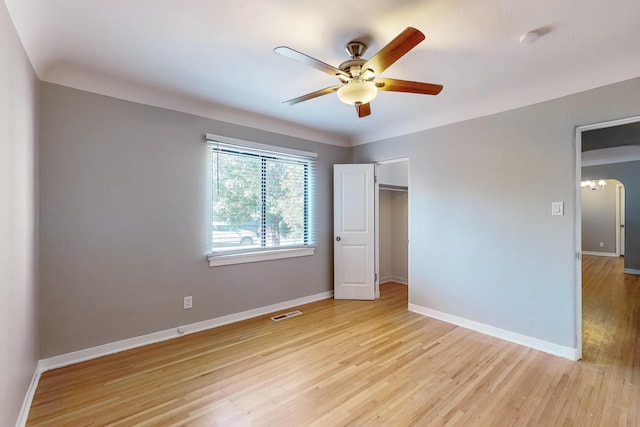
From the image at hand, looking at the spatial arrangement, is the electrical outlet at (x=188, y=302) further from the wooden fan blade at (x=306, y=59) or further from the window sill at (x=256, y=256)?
the wooden fan blade at (x=306, y=59)

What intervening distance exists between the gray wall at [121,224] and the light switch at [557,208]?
328 cm

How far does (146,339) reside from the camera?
9.31 feet

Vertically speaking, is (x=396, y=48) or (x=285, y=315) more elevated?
(x=396, y=48)

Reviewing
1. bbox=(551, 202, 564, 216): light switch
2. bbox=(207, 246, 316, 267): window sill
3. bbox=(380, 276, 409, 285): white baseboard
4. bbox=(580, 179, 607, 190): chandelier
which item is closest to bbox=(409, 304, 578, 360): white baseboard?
bbox=(551, 202, 564, 216): light switch

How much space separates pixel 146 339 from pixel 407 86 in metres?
3.29

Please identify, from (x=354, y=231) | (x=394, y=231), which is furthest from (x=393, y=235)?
(x=354, y=231)

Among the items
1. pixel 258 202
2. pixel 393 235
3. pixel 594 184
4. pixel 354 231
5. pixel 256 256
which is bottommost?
pixel 256 256

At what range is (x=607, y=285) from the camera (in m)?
5.05

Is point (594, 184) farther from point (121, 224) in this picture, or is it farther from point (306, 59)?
point (121, 224)

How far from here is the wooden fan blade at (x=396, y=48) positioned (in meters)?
1.52

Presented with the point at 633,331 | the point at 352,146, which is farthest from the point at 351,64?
the point at 633,331

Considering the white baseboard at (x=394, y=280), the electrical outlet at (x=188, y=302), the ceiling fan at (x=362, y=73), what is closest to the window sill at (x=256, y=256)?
the electrical outlet at (x=188, y=302)

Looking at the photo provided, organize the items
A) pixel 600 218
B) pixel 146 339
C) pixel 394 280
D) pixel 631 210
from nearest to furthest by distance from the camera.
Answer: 1. pixel 146 339
2. pixel 394 280
3. pixel 631 210
4. pixel 600 218

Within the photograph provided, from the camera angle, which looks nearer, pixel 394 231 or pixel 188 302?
pixel 188 302
